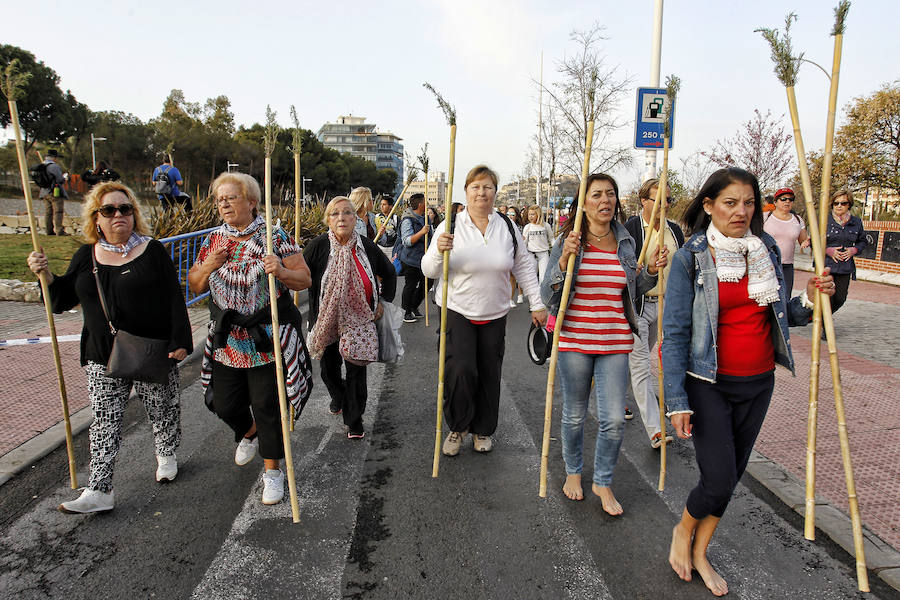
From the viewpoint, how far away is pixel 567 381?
3.57m

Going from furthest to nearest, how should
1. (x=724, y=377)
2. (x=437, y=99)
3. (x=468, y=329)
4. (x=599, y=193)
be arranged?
(x=468, y=329)
(x=437, y=99)
(x=599, y=193)
(x=724, y=377)

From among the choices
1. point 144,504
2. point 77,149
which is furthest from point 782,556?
point 77,149

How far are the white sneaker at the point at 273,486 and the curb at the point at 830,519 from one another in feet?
10.3

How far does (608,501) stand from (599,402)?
1.94ft

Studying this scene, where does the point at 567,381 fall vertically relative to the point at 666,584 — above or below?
above

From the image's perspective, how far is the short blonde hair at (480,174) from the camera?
416 cm

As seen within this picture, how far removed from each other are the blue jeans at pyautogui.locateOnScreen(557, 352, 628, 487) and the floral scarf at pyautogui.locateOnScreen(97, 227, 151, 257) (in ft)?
8.69

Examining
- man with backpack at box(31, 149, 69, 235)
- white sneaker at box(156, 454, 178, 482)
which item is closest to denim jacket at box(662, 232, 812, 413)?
white sneaker at box(156, 454, 178, 482)

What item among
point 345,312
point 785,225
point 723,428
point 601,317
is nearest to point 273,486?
point 345,312

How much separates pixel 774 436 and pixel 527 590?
9.77 ft

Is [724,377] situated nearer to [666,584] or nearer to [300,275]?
[666,584]

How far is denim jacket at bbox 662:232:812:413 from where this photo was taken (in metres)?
2.70

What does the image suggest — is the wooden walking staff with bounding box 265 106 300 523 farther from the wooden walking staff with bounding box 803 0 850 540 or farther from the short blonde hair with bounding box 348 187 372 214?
the short blonde hair with bounding box 348 187 372 214

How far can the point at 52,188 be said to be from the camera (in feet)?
45.0
